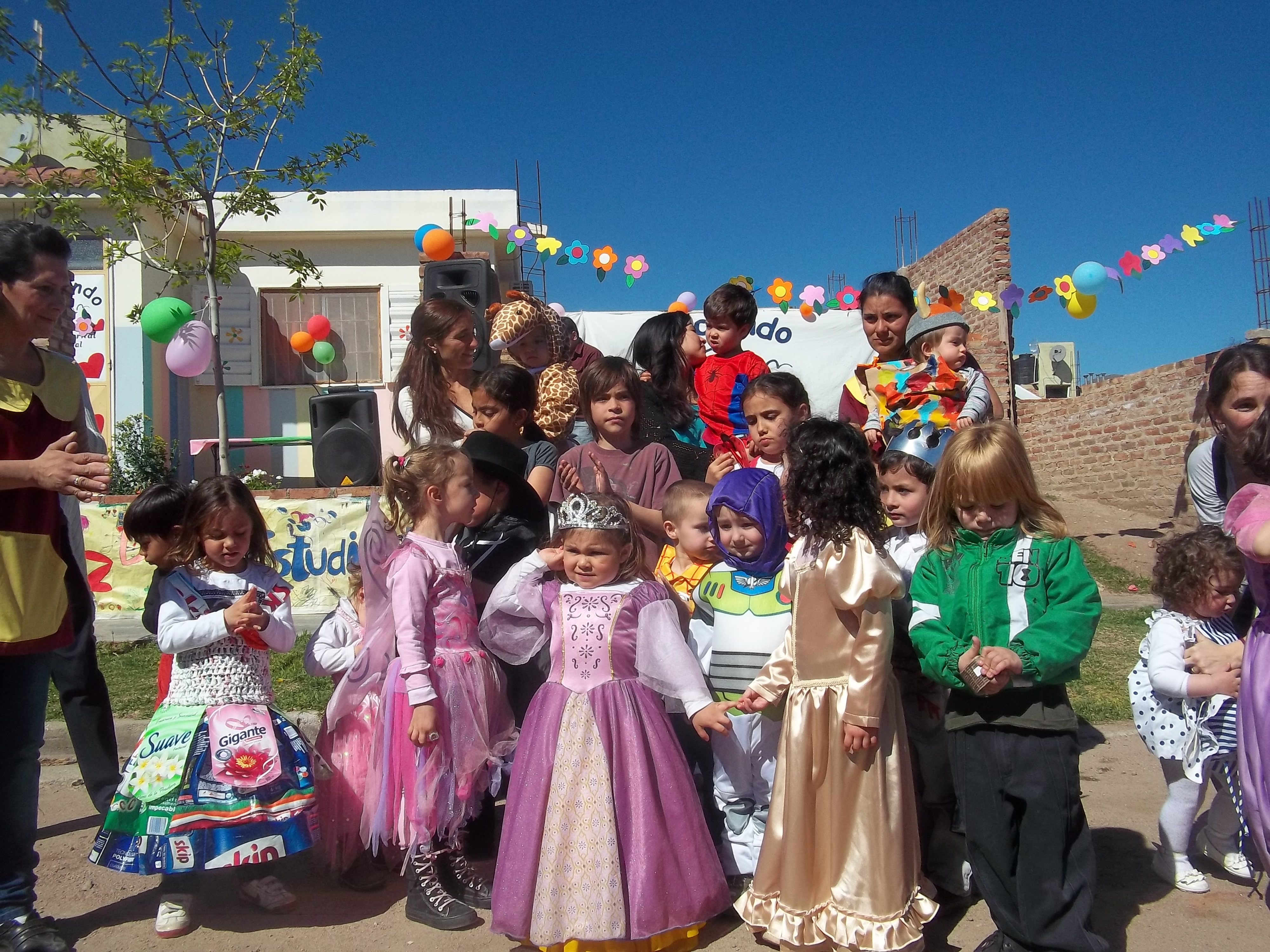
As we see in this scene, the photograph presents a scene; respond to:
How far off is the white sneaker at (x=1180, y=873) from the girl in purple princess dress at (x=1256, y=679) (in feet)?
3.15

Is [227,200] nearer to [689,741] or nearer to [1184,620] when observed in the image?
[689,741]

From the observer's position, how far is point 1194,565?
114 inches

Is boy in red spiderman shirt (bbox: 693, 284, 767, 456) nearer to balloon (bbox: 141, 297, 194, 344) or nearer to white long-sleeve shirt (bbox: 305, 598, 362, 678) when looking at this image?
white long-sleeve shirt (bbox: 305, 598, 362, 678)

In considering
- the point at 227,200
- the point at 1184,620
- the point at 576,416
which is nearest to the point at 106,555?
the point at 227,200

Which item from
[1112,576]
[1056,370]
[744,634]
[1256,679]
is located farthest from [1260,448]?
[1056,370]

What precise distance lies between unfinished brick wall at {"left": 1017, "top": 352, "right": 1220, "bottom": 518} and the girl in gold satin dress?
25.3 feet

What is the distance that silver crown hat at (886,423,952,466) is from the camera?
3189 millimetres

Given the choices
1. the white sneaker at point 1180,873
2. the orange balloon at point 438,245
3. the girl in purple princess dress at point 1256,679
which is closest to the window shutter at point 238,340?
the orange balloon at point 438,245

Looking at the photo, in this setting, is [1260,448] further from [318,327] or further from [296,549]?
[318,327]

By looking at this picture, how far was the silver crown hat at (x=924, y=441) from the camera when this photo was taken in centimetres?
319

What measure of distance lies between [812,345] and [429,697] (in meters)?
8.50

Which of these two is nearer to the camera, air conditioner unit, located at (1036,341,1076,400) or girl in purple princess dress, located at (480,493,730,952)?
girl in purple princess dress, located at (480,493,730,952)

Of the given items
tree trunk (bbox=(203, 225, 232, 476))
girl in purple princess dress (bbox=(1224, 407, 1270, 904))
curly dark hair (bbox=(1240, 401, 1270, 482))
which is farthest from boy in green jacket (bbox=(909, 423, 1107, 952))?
tree trunk (bbox=(203, 225, 232, 476))

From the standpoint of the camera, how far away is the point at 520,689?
3.43 meters
